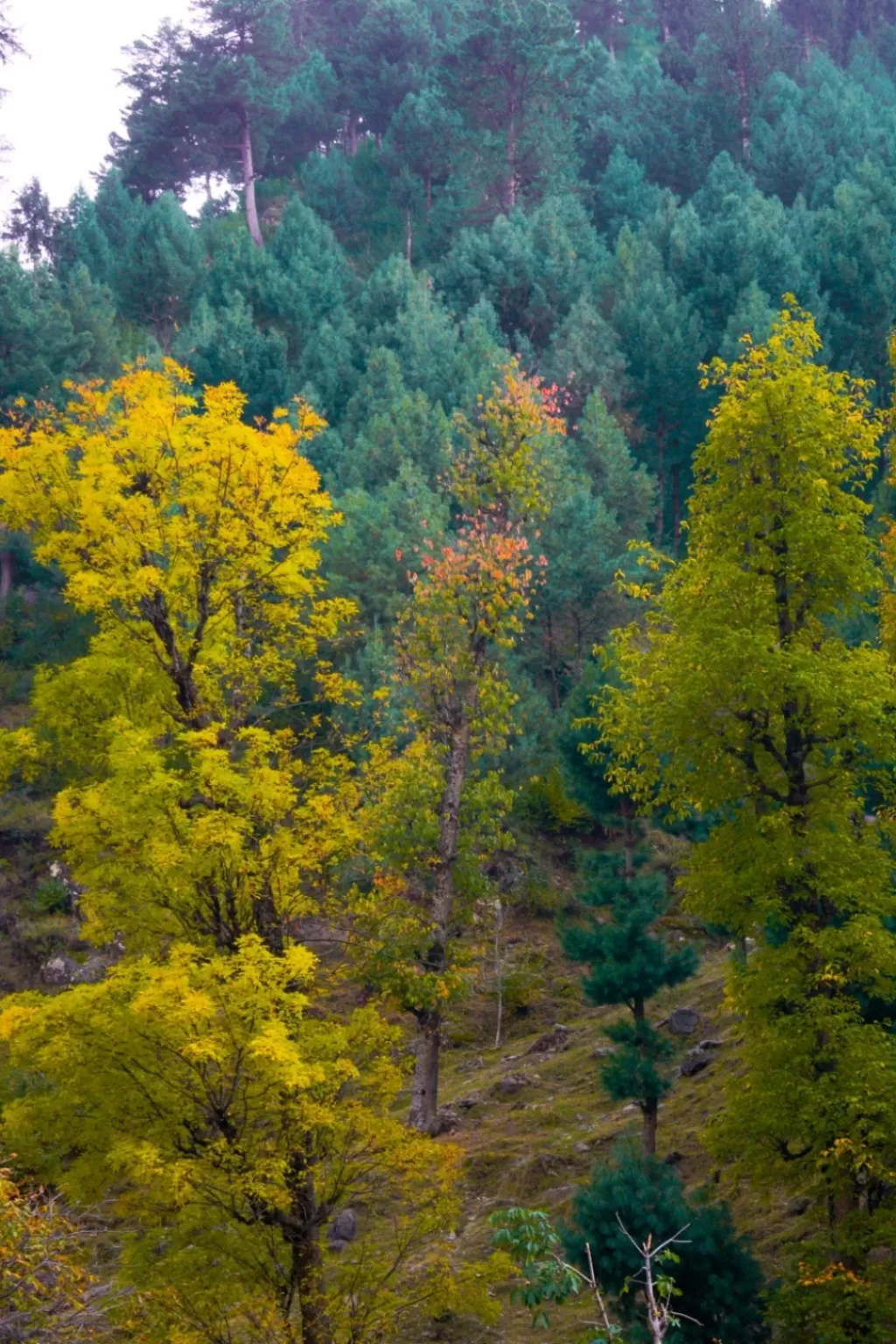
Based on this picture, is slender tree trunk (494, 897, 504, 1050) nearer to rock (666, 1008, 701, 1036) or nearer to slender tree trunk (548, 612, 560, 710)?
rock (666, 1008, 701, 1036)

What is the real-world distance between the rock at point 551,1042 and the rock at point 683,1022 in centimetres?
261

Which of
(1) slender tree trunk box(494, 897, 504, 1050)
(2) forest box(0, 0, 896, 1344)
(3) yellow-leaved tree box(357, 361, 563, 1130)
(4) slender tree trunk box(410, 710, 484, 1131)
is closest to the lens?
(2) forest box(0, 0, 896, 1344)

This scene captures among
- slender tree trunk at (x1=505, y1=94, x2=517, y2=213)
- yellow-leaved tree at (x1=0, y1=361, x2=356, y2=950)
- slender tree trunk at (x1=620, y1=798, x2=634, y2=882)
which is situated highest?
slender tree trunk at (x1=505, y1=94, x2=517, y2=213)

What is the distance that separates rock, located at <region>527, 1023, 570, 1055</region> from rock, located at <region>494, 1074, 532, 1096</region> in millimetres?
1744

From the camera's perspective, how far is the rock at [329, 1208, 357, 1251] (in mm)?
18875

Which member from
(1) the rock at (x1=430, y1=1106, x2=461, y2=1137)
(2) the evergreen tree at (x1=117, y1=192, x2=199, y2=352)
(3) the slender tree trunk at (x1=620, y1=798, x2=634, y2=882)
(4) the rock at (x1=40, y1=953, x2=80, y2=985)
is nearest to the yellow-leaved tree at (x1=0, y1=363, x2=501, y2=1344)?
(1) the rock at (x1=430, y1=1106, x2=461, y2=1137)

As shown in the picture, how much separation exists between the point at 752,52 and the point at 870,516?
32645 millimetres

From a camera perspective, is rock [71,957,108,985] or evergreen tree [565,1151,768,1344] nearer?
evergreen tree [565,1151,768,1344]

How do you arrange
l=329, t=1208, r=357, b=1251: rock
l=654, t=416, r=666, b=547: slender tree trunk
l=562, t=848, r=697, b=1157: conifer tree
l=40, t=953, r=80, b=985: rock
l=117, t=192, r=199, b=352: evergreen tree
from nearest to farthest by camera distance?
l=562, t=848, r=697, b=1157: conifer tree, l=329, t=1208, r=357, b=1251: rock, l=40, t=953, r=80, b=985: rock, l=654, t=416, r=666, b=547: slender tree trunk, l=117, t=192, r=199, b=352: evergreen tree

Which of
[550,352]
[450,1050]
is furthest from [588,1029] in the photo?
[550,352]

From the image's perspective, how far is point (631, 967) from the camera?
18234 mm

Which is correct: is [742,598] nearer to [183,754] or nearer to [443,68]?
[183,754]

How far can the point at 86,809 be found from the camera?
12914 millimetres

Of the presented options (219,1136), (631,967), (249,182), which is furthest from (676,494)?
(219,1136)
